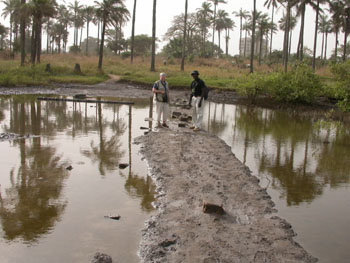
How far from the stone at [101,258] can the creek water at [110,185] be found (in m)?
0.18

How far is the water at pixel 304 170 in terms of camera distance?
17.1 feet

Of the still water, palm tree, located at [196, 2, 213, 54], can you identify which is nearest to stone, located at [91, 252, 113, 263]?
the still water

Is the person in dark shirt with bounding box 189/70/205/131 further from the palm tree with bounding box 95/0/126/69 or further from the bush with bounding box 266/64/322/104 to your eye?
the palm tree with bounding box 95/0/126/69

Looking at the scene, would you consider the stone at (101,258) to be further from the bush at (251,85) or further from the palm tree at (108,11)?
the palm tree at (108,11)

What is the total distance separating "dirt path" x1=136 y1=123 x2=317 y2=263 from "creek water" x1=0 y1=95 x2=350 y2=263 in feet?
0.85

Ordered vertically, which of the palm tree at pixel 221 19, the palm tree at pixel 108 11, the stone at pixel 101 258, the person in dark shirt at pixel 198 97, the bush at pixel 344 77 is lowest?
the stone at pixel 101 258

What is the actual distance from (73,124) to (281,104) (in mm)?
13762

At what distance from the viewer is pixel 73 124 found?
43.2ft

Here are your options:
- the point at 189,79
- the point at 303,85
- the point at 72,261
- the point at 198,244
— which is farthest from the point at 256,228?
the point at 189,79

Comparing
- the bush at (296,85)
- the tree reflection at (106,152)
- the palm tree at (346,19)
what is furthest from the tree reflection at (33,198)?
the palm tree at (346,19)

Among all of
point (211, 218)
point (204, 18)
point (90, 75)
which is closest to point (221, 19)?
point (204, 18)

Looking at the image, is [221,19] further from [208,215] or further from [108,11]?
[208,215]

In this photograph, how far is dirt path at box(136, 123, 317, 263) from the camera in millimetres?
4414

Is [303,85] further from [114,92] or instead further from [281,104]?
[114,92]
